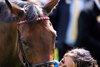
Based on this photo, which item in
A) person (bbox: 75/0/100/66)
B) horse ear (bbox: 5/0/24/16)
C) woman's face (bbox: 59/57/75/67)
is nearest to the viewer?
horse ear (bbox: 5/0/24/16)

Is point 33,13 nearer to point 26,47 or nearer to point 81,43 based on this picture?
point 26,47

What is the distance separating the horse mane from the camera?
5.33 m

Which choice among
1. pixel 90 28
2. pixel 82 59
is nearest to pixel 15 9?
pixel 82 59

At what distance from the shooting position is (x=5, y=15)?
5383 mm

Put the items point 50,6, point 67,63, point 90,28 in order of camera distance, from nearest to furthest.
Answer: point 50,6, point 67,63, point 90,28

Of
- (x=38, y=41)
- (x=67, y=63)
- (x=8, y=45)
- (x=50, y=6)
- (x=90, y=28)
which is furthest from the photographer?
(x=90, y=28)

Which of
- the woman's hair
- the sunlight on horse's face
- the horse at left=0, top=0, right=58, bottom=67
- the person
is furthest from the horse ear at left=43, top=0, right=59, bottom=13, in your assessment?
the person

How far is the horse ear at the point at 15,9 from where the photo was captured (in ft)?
17.0

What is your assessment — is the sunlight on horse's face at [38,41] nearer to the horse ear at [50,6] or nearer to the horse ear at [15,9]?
the horse ear at [15,9]

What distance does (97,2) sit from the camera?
372 inches

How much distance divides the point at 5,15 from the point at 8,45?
29cm

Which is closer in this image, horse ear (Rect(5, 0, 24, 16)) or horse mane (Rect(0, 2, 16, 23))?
horse ear (Rect(5, 0, 24, 16))

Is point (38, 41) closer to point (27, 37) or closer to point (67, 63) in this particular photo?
point (27, 37)

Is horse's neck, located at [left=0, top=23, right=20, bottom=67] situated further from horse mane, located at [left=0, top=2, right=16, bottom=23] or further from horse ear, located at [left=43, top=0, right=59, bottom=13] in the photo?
horse ear, located at [left=43, top=0, right=59, bottom=13]
